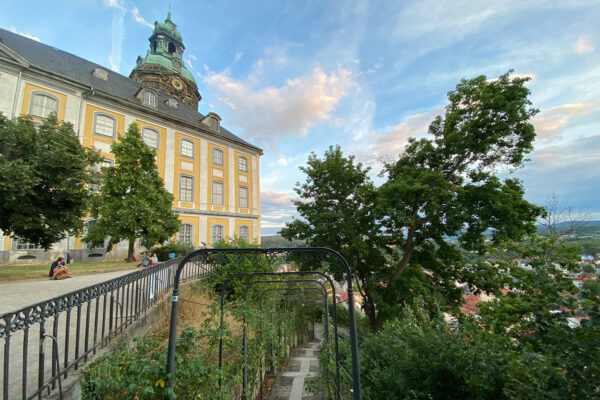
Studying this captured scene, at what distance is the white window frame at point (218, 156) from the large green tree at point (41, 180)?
17.7 metres

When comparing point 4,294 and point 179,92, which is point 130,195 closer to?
point 4,294

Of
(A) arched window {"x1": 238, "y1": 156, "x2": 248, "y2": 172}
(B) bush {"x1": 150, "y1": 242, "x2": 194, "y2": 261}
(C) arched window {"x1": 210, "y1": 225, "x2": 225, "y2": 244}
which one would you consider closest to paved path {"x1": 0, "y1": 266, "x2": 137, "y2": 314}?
(B) bush {"x1": 150, "y1": 242, "x2": 194, "y2": 261}

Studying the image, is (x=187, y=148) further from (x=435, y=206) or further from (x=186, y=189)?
(x=435, y=206)

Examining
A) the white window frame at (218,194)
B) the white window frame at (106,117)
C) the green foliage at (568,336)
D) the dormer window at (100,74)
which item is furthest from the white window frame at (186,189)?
the green foliage at (568,336)

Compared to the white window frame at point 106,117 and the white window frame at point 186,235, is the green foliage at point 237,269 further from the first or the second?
the white window frame at point 106,117

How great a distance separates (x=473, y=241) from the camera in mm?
10828

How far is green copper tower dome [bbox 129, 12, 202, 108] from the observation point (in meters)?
33.8

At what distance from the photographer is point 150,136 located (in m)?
23.3

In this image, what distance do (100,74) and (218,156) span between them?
13.0m

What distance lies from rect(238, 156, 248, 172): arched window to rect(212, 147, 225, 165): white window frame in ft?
7.29

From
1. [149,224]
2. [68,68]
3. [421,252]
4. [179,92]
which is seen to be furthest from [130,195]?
[179,92]

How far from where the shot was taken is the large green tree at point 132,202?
15273 millimetres

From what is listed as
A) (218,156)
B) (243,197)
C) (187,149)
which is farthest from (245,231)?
(187,149)

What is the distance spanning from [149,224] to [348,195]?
1262 centimetres
